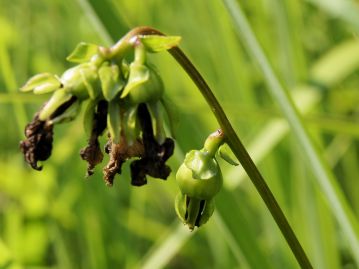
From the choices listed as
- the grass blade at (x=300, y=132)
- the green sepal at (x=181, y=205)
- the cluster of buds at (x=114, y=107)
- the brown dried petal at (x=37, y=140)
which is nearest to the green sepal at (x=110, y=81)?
the cluster of buds at (x=114, y=107)

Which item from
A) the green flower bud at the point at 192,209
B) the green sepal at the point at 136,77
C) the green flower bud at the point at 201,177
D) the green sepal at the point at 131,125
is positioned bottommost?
the green flower bud at the point at 192,209

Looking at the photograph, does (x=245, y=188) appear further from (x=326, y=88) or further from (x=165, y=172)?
(x=165, y=172)

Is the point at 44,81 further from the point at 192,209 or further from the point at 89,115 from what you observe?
the point at 192,209

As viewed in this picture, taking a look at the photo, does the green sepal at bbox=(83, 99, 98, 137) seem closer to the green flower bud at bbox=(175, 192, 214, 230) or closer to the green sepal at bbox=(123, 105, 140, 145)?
the green sepal at bbox=(123, 105, 140, 145)

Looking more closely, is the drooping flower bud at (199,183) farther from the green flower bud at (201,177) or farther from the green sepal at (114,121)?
the green sepal at (114,121)

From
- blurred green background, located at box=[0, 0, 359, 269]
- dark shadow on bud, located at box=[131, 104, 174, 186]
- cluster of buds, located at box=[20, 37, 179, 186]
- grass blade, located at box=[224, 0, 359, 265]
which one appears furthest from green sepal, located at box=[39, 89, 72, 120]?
blurred green background, located at box=[0, 0, 359, 269]

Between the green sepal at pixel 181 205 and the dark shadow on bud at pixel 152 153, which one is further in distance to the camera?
the green sepal at pixel 181 205
